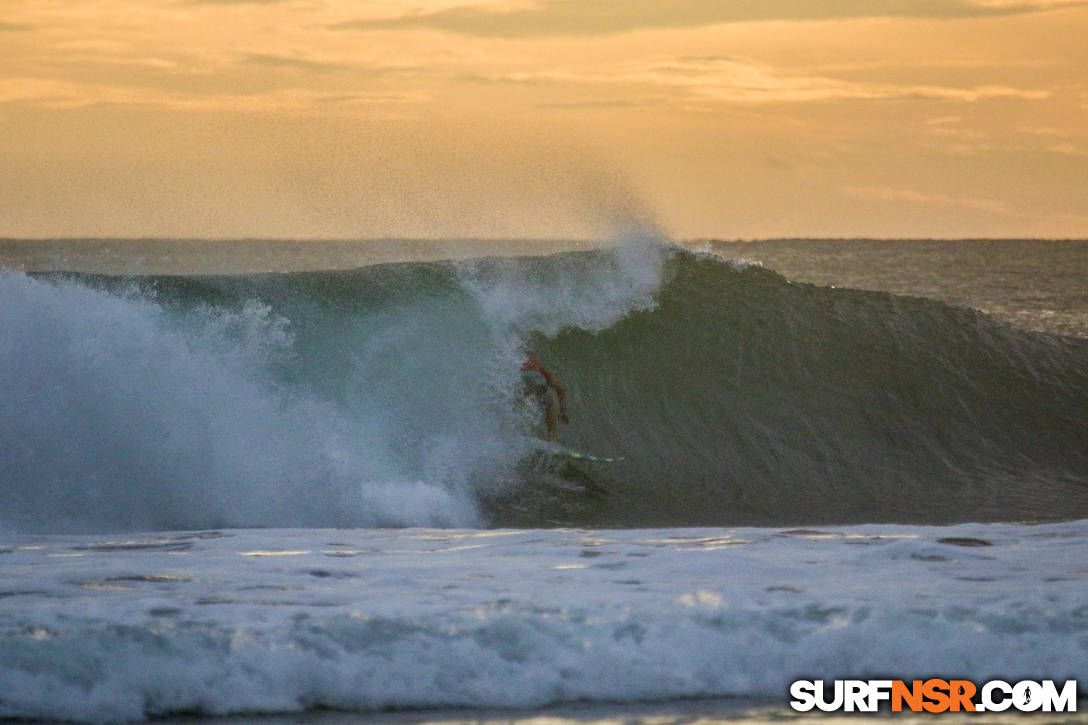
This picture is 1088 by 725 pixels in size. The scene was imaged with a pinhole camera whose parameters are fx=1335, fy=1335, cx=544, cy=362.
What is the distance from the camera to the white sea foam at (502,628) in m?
5.29

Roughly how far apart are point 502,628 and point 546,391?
21.2 feet

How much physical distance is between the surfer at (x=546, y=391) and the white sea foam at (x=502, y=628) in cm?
464

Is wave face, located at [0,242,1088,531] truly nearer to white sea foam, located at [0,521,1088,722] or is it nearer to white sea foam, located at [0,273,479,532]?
white sea foam, located at [0,273,479,532]

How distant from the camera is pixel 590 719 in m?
5.05

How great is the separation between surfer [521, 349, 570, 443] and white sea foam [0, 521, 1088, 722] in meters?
4.64

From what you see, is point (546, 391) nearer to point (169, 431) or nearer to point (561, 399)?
point (561, 399)

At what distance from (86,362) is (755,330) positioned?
24.4 feet

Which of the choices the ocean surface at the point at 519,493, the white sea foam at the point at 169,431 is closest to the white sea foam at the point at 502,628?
the ocean surface at the point at 519,493

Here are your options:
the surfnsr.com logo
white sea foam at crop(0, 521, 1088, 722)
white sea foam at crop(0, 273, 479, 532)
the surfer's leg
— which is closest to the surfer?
the surfer's leg

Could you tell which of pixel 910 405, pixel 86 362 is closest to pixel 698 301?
pixel 910 405

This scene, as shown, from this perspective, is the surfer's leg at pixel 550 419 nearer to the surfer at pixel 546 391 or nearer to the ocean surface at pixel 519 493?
the surfer at pixel 546 391

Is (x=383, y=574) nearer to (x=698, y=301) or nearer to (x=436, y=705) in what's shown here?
(x=436, y=705)

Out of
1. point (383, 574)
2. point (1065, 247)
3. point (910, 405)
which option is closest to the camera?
point (383, 574)

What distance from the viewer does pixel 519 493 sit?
10602mm
